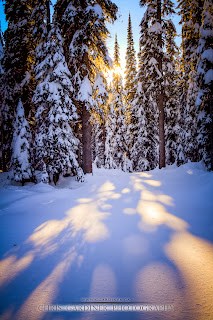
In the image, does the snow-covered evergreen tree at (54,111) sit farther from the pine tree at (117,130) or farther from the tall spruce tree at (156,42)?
the pine tree at (117,130)

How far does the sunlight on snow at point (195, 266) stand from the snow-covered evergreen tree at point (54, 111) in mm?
6636

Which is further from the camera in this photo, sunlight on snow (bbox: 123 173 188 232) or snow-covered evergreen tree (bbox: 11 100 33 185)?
snow-covered evergreen tree (bbox: 11 100 33 185)

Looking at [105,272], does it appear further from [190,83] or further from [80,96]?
[190,83]

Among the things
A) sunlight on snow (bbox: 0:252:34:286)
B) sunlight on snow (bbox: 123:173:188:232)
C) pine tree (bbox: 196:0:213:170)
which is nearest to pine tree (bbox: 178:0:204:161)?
pine tree (bbox: 196:0:213:170)

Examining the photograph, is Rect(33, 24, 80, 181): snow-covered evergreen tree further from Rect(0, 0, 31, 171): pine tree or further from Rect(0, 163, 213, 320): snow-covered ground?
Rect(0, 0, 31, 171): pine tree

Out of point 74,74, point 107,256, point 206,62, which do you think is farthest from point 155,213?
point 74,74

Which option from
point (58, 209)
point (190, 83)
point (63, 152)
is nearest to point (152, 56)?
point (190, 83)

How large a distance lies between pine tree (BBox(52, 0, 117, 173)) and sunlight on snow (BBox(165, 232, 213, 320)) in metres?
8.09

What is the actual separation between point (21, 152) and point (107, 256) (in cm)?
892

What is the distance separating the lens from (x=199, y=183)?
686 centimetres

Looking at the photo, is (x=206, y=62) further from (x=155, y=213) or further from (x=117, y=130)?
(x=117, y=130)

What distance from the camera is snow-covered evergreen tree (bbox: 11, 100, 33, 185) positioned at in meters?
9.46

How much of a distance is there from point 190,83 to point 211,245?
14577 millimetres

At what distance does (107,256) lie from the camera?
104 inches
